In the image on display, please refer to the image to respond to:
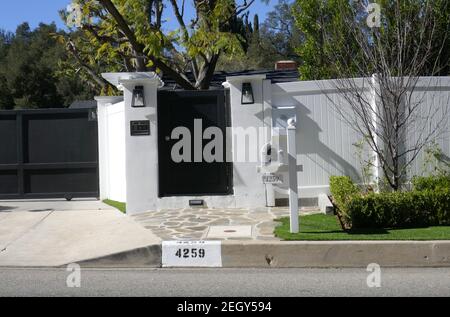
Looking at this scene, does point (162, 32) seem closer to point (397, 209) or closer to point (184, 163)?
point (184, 163)

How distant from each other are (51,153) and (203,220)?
4535mm

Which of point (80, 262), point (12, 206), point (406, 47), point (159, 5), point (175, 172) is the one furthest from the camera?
point (159, 5)

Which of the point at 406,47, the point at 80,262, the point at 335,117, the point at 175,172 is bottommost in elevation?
the point at 80,262

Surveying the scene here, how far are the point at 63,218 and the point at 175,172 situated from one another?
7.14 ft

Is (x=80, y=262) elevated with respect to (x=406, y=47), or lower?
lower

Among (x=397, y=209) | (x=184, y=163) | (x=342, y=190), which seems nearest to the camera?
(x=397, y=209)

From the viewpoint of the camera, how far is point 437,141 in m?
10.4

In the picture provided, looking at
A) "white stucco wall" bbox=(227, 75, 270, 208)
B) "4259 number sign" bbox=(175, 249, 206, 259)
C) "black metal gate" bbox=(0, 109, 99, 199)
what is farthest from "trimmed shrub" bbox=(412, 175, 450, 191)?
"black metal gate" bbox=(0, 109, 99, 199)

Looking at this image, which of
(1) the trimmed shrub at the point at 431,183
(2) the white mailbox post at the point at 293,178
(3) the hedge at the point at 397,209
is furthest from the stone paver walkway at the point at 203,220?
(1) the trimmed shrub at the point at 431,183

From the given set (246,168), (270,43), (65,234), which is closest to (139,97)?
(246,168)

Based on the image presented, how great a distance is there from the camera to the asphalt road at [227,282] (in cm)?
607

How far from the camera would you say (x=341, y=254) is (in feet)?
23.7

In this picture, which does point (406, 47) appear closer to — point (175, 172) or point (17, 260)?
point (175, 172)

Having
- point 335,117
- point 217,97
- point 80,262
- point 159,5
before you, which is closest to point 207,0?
point 159,5
